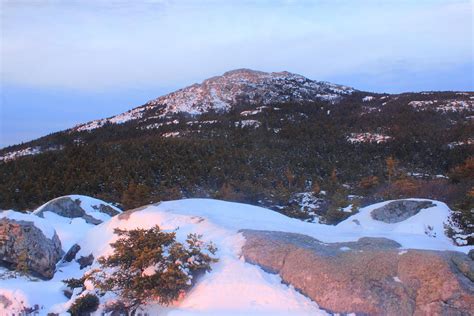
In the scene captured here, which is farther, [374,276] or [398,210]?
[398,210]

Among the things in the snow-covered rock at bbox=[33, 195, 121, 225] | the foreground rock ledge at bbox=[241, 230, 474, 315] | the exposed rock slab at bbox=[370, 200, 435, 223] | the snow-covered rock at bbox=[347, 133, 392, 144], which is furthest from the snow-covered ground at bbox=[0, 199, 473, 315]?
the snow-covered rock at bbox=[347, 133, 392, 144]

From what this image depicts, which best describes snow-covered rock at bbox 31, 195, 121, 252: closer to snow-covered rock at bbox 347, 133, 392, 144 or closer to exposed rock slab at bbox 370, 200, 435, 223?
exposed rock slab at bbox 370, 200, 435, 223

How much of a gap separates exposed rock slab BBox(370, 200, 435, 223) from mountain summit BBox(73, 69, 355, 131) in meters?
51.0

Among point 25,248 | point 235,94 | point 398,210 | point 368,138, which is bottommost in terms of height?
point 398,210

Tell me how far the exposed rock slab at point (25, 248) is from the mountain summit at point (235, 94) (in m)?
54.6

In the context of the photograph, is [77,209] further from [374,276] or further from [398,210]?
[374,276]

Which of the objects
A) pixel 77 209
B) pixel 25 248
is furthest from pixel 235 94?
pixel 25 248

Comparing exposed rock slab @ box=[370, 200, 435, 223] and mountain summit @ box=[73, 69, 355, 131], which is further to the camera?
mountain summit @ box=[73, 69, 355, 131]

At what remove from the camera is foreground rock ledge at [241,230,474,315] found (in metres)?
7.36

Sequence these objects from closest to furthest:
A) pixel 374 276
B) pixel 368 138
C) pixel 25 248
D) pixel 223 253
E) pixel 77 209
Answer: pixel 374 276
pixel 223 253
pixel 25 248
pixel 77 209
pixel 368 138

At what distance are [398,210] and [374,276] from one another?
10300 mm

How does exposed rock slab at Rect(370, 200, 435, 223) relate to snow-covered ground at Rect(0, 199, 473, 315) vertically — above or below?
below

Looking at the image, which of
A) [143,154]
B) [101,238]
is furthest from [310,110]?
[101,238]

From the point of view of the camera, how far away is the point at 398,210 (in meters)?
17.4
